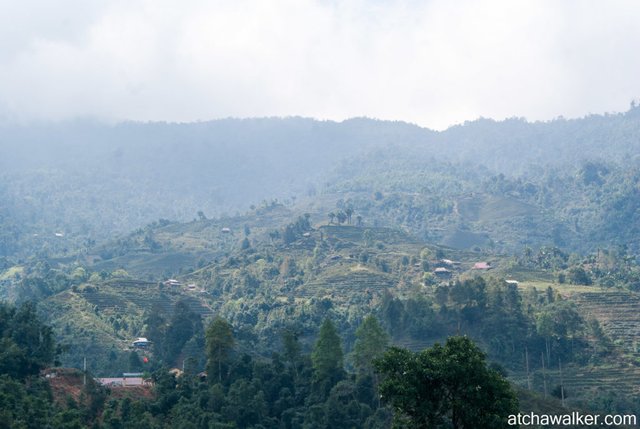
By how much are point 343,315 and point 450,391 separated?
59.6m

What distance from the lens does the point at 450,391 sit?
3288 centimetres

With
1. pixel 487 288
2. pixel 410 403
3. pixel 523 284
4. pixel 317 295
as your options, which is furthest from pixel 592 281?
pixel 410 403

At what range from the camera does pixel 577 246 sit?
151 metres

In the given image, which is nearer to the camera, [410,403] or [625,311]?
[410,403]

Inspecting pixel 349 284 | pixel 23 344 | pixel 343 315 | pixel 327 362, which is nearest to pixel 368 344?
pixel 327 362

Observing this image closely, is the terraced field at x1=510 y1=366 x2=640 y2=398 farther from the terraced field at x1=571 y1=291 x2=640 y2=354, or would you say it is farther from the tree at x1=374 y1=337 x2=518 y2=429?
the tree at x1=374 y1=337 x2=518 y2=429

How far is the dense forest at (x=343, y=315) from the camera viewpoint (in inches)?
1935

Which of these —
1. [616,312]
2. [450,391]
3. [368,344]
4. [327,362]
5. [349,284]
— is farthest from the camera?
[349,284]

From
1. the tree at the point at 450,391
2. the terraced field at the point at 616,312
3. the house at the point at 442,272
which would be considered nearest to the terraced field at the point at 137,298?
the house at the point at 442,272

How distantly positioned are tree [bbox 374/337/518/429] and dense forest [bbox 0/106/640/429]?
0.19ft

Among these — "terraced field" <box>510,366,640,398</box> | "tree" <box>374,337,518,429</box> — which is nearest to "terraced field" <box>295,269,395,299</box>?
"terraced field" <box>510,366,640,398</box>

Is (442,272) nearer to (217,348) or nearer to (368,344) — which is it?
(368,344)

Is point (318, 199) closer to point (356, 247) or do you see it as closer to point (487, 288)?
point (356, 247)

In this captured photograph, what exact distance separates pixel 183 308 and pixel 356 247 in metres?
40.2
